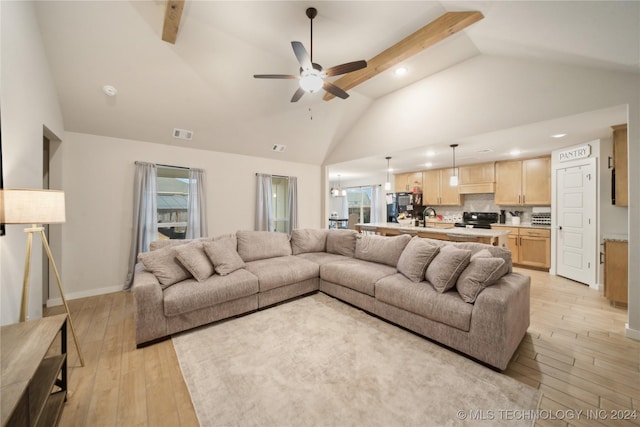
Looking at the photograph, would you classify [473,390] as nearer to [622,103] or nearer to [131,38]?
[622,103]

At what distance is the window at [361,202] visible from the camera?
9.19 meters

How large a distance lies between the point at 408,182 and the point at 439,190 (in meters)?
0.95

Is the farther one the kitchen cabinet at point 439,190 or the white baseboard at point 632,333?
the kitchen cabinet at point 439,190

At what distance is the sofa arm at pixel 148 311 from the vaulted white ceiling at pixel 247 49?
2.57 meters

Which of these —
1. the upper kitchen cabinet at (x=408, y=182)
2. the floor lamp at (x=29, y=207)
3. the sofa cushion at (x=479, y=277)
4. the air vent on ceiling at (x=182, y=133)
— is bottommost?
the sofa cushion at (x=479, y=277)

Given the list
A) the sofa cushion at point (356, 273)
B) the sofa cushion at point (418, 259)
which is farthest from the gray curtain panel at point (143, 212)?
the sofa cushion at point (418, 259)

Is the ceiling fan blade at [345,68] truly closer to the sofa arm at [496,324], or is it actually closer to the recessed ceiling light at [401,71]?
the recessed ceiling light at [401,71]

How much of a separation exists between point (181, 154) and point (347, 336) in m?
4.02

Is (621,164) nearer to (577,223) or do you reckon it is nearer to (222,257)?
(577,223)

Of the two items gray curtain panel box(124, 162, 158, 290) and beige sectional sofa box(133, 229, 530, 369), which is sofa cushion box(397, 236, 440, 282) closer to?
beige sectional sofa box(133, 229, 530, 369)

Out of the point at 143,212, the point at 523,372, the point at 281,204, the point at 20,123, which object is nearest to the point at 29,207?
the point at 20,123

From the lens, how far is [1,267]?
1.80m

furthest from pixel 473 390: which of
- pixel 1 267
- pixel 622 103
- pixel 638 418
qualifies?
pixel 1 267

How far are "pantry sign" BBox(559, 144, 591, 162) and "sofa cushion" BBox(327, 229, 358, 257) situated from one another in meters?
4.04
